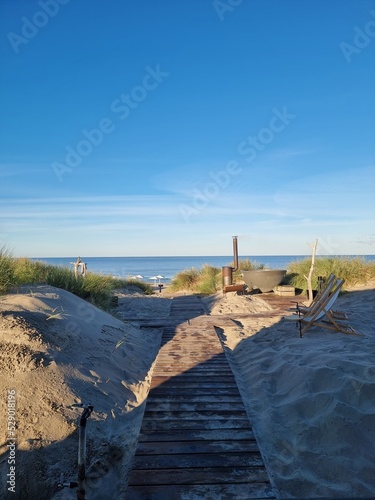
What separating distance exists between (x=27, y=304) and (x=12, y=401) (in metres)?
2.33

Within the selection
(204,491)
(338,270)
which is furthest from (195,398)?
(338,270)

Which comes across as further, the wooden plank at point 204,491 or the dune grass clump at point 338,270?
the dune grass clump at point 338,270

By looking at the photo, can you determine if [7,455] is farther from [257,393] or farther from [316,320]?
[316,320]

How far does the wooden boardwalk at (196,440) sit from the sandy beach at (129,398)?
0.18m

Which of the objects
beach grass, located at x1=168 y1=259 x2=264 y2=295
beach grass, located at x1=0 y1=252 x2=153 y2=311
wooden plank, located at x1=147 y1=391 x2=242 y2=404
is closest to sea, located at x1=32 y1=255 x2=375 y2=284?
beach grass, located at x1=168 y1=259 x2=264 y2=295

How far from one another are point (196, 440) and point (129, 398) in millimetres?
1474

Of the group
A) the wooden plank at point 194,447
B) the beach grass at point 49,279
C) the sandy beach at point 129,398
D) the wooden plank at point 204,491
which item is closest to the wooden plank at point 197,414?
the sandy beach at point 129,398

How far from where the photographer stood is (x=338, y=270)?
43.6 ft

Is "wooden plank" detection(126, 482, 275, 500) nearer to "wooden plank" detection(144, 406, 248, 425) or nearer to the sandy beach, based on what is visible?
the sandy beach

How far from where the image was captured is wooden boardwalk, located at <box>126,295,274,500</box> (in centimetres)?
272

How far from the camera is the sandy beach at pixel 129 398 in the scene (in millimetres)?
3084

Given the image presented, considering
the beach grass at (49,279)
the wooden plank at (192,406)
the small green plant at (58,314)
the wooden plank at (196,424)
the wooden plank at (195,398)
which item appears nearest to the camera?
the wooden plank at (196,424)

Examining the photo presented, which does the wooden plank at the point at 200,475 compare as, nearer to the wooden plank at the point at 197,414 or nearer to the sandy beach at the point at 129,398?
the sandy beach at the point at 129,398

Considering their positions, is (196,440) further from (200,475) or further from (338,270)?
(338,270)
